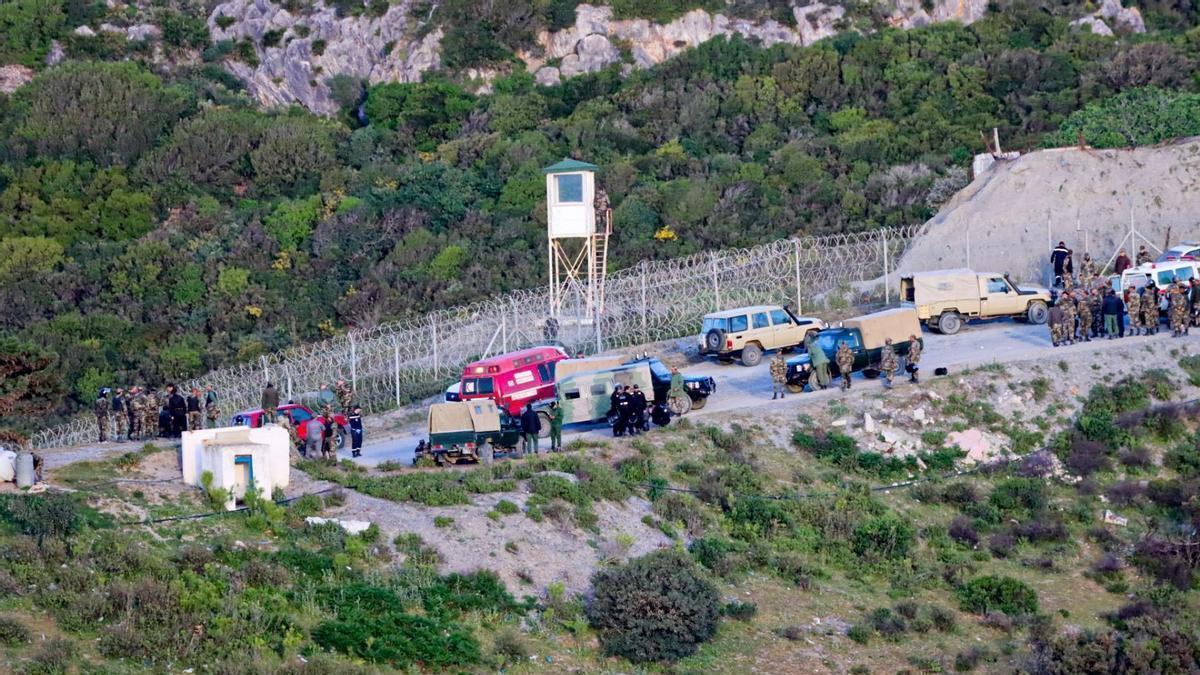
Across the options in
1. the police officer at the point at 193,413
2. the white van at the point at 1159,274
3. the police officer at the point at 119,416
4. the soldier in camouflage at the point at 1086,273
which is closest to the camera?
the police officer at the point at 193,413

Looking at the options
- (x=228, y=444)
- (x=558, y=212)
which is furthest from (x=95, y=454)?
(x=558, y=212)

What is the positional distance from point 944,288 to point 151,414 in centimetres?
1788

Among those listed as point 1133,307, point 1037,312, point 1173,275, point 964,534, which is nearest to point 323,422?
point 964,534

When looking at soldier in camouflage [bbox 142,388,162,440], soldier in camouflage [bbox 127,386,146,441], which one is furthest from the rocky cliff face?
soldier in camouflage [bbox 127,386,146,441]

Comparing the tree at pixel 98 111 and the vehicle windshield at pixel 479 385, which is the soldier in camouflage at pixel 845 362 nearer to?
the vehicle windshield at pixel 479 385

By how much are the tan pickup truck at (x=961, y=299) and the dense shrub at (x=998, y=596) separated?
12.9m

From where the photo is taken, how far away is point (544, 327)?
42469 mm

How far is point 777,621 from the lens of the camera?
1056 inches

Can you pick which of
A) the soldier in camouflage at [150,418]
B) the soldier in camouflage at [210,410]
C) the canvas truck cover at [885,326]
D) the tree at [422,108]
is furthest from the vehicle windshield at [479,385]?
the tree at [422,108]

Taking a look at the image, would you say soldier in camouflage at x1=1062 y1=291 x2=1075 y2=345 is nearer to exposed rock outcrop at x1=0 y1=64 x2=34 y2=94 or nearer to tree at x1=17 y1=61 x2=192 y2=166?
tree at x1=17 y1=61 x2=192 y2=166

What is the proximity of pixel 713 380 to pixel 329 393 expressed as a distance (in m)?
8.10

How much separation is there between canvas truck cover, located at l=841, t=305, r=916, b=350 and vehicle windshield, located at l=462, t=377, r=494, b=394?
750 cm

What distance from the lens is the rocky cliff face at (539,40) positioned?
82375 mm

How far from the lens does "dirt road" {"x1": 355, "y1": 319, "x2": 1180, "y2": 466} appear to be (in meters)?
34.8
